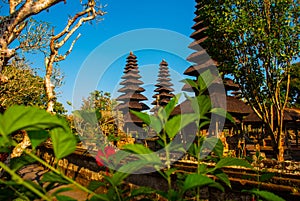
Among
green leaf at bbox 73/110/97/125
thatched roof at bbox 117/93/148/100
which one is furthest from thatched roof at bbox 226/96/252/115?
thatched roof at bbox 117/93/148/100

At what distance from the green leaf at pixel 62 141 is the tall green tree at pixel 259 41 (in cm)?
1183

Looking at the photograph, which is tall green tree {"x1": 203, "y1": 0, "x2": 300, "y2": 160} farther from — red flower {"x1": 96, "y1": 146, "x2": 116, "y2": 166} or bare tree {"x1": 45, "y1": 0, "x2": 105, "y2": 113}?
red flower {"x1": 96, "y1": 146, "x2": 116, "y2": 166}

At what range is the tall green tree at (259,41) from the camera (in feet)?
36.9

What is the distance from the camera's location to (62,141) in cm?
57

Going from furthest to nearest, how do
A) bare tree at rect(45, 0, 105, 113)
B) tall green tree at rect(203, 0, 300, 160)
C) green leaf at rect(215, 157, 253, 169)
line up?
tall green tree at rect(203, 0, 300, 160) < bare tree at rect(45, 0, 105, 113) < green leaf at rect(215, 157, 253, 169)

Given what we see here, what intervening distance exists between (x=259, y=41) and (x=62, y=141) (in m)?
12.4

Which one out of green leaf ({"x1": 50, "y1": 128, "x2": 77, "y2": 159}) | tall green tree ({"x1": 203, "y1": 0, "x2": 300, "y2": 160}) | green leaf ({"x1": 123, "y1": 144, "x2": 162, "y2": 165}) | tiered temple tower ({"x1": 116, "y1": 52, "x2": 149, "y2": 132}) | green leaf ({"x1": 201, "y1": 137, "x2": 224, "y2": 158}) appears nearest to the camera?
green leaf ({"x1": 50, "y1": 128, "x2": 77, "y2": 159})

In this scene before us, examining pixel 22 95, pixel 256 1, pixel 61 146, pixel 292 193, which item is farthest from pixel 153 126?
pixel 22 95

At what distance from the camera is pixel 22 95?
15.8 m

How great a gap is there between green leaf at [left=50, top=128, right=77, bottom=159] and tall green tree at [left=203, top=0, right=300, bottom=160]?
11830 millimetres

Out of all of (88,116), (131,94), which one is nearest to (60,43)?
(88,116)

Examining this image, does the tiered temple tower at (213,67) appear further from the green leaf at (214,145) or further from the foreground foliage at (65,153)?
the foreground foliage at (65,153)

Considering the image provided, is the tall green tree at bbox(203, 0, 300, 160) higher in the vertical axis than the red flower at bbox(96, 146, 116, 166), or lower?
higher

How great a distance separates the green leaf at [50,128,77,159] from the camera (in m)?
0.57
